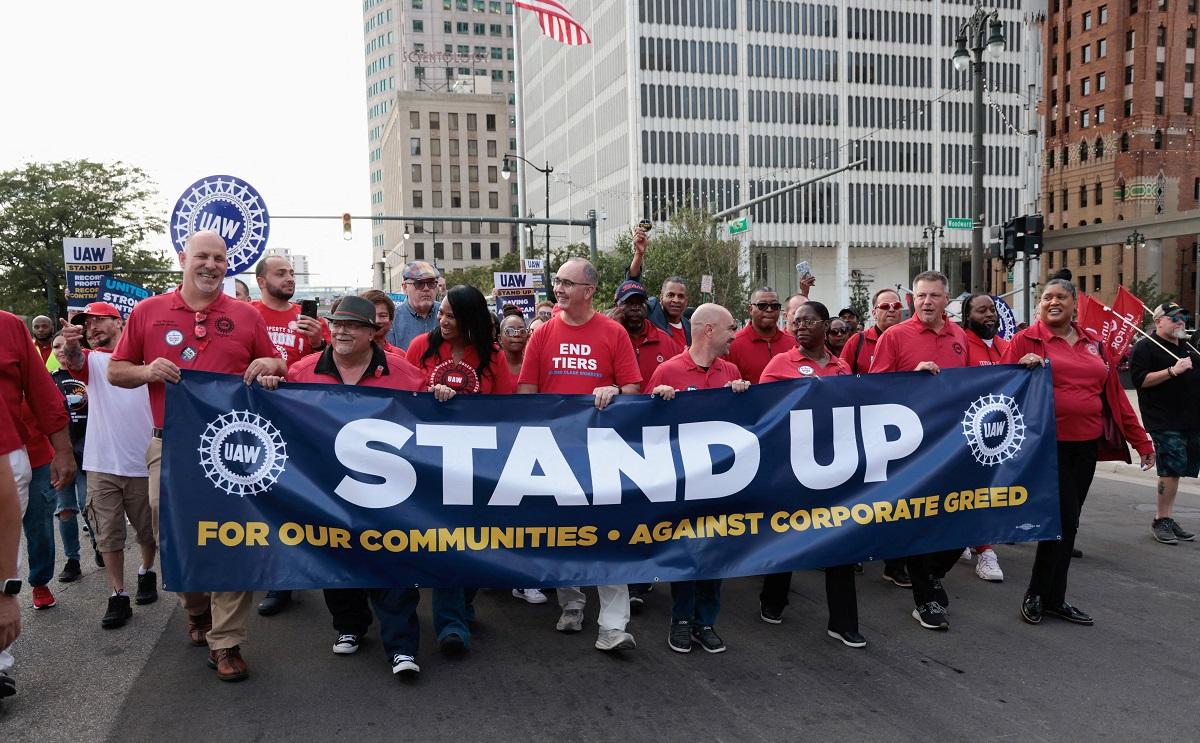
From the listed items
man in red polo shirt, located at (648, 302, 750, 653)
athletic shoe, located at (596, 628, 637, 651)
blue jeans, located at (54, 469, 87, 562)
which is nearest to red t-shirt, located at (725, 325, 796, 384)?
man in red polo shirt, located at (648, 302, 750, 653)

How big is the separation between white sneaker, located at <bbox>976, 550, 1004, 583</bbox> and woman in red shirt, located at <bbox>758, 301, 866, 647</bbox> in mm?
1594

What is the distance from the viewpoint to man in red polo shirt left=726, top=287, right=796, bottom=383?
6.74 metres

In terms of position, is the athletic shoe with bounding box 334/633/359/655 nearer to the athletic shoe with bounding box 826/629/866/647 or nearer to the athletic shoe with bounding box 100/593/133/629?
the athletic shoe with bounding box 100/593/133/629

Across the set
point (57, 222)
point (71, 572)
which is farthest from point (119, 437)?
point (57, 222)

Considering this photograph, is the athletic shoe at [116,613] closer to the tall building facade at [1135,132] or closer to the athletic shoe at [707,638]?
the athletic shoe at [707,638]

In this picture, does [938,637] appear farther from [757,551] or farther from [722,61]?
[722,61]

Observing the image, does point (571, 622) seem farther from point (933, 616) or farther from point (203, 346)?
point (203, 346)

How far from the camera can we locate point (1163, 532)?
25.0 ft

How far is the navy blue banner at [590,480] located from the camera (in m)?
4.77

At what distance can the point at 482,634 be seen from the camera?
5.63 meters

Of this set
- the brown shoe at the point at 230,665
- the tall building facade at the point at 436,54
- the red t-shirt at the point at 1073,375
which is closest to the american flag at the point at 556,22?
the red t-shirt at the point at 1073,375

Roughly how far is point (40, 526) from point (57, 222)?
162 ft

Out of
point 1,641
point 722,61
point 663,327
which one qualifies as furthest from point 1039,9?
point 1,641

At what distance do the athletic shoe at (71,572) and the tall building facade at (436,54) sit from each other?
10951 cm
